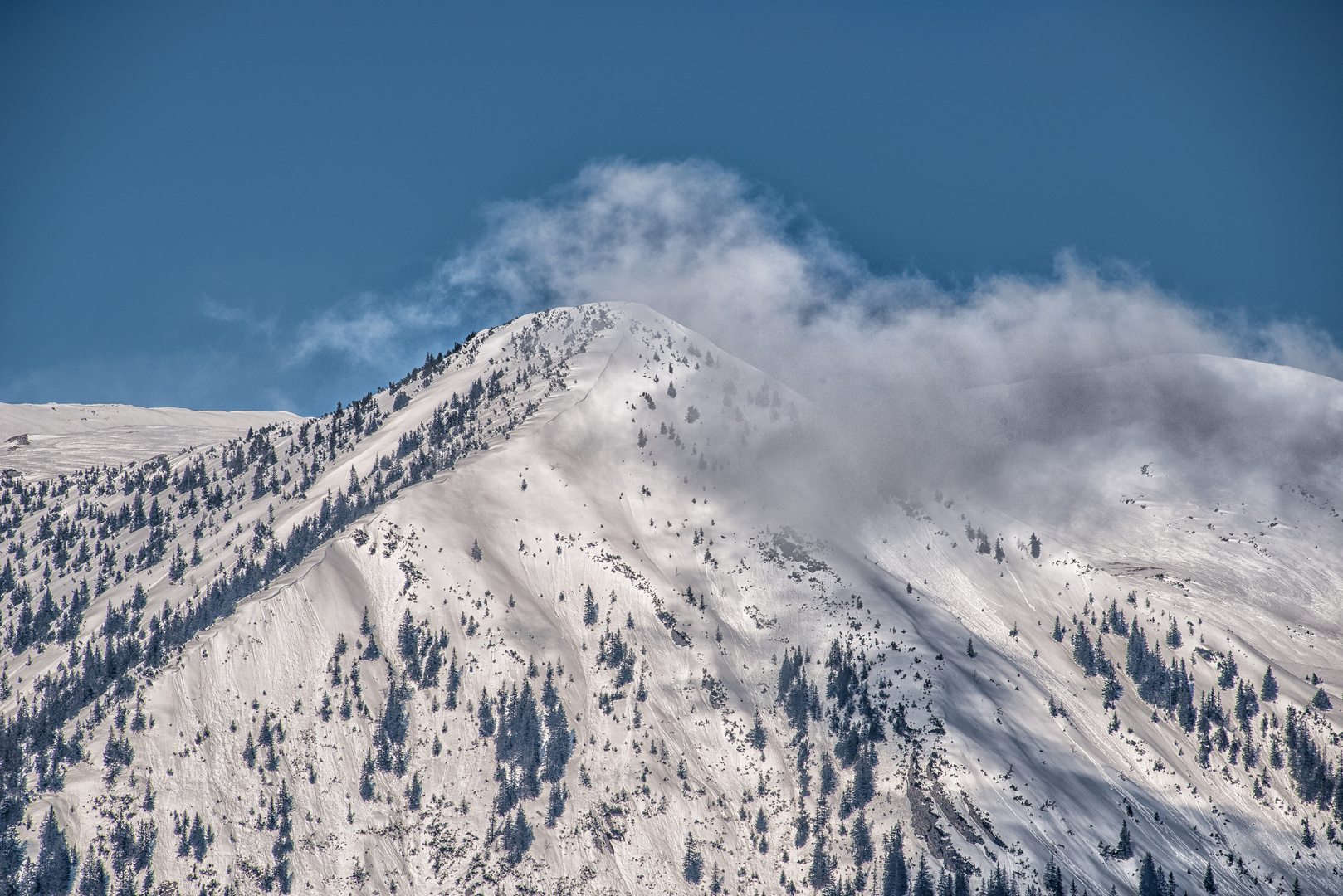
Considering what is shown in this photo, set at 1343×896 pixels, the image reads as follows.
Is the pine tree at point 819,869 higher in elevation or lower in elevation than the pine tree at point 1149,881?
lower

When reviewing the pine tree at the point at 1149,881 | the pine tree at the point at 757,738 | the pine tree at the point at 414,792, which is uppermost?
the pine tree at the point at 757,738

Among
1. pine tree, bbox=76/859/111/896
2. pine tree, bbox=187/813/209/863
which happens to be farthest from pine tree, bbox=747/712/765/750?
pine tree, bbox=76/859/111/896

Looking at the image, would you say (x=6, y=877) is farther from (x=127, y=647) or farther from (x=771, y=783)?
(x=771, y=783)

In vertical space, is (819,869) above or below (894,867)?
below

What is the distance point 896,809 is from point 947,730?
2151 centimetres

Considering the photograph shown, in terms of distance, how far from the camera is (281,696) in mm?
181250

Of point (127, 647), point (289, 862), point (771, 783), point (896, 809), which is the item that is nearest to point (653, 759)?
point (771, 783)

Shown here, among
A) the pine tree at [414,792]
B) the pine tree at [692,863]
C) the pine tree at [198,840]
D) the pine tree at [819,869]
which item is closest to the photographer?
the pine tree at [198,840]

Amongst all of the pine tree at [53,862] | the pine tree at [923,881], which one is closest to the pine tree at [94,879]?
the pine tree at [53,862]

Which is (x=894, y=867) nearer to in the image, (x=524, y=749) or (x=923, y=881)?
(x=923, y=881)

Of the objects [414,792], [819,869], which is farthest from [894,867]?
[414,792]

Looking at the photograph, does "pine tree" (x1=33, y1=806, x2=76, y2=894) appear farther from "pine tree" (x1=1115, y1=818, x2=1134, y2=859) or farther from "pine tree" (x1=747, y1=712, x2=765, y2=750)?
"pine tree" (x1=1115, y1=818, x2=1134, y2=859)

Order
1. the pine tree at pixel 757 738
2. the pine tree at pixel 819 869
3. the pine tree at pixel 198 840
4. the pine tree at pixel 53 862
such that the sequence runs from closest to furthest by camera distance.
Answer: the pine tree at pixel 53 862
the pine tree at pixel 198 840
the pine tree at pixel 819 869
the pine tree at pixel 757 738

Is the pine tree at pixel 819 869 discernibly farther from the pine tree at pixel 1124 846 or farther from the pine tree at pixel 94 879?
the pine tree at pixel 94 879
